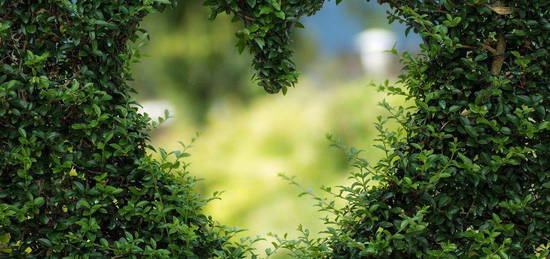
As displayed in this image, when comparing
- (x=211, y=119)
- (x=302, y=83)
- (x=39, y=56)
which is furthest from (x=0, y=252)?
(x=211, y=119)

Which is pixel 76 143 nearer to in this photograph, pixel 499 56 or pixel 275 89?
pixel 275 89

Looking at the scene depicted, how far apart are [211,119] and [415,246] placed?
7.18 metres

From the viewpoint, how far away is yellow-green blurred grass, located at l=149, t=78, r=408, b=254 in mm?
6844

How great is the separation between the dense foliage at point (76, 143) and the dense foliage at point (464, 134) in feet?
1.75

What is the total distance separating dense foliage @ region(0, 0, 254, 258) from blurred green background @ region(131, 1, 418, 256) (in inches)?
99.3

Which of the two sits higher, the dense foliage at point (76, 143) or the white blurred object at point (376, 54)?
the white blurred object at point (376, 54)

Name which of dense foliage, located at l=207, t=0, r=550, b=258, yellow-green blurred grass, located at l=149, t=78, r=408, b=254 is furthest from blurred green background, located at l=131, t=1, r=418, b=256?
dense foliage, located at l=207, t=0, r=550, b=258

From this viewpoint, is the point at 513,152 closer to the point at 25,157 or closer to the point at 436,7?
the point at 436,7

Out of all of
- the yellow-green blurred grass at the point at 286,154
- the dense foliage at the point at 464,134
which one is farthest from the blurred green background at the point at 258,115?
the dense foliage at the point at 464,134

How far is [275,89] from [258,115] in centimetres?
509

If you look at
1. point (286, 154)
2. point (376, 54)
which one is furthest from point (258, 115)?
point (376, 54)

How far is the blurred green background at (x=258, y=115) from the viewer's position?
6.98 meters

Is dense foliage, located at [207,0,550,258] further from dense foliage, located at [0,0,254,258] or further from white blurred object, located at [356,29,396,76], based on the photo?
white blurred object, located at [356,29,396,76]

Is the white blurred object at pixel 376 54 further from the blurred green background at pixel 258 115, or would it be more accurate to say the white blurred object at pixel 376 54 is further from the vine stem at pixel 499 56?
the vine stem at pixel 499 56
